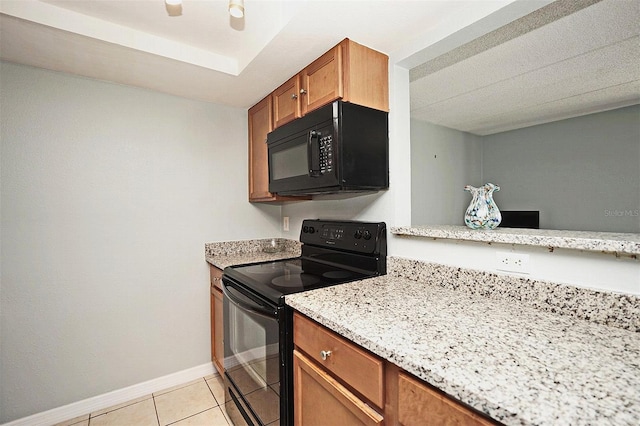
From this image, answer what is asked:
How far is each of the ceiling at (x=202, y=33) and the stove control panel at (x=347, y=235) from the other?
931 millimetres

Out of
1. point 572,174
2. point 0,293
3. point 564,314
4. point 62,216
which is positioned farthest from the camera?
point 572,174

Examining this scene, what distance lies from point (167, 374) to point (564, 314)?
2318 millimetres

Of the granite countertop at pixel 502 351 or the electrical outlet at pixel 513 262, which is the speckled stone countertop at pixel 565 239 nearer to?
the electrical outlet at pixel 513 262

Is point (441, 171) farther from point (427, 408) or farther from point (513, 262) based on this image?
point (427, 408)

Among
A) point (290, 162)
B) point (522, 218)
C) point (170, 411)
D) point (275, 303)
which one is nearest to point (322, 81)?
point (290, 162)

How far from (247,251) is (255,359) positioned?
1.12 m

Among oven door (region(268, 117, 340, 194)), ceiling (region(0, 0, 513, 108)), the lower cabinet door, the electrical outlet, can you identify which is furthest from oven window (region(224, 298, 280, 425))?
ceiling (region(0, 0, 513, 108))

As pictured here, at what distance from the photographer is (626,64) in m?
2.10

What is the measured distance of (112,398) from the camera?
1920 millimetres

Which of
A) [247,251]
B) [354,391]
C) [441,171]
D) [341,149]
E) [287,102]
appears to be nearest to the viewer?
[354,391]

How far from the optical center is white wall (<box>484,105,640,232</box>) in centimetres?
302

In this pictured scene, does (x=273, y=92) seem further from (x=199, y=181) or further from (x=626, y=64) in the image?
(x=626, y=64)

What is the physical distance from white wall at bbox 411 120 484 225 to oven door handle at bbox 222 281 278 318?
2.21 metres

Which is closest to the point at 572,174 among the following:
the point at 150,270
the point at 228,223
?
the point at 228,223
